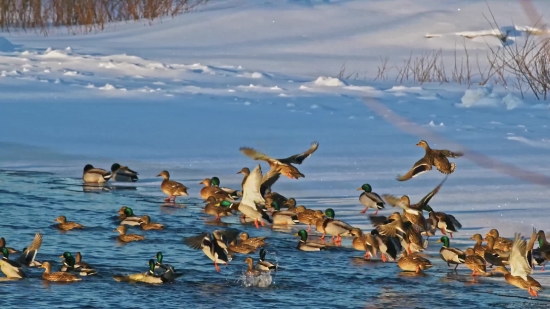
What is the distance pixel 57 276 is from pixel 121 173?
3.94 metres

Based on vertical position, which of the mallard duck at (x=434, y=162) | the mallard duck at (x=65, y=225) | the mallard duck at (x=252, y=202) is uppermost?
the mallard duck at (x=434, y=162)

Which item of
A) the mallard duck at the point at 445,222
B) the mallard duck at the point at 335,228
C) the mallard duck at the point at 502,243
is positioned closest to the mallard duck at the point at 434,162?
the mallard duck at the point at 445,222

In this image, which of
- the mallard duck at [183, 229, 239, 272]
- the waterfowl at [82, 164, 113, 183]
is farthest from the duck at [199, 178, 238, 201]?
the mallard duck at [183, 229, 239, 272]

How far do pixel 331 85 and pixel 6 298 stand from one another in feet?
36.3

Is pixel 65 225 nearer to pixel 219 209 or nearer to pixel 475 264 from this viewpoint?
pixel 219 209

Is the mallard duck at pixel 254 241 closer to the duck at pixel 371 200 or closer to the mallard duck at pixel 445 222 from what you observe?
the duck at pixel 371 200

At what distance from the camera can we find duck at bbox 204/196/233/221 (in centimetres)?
1030

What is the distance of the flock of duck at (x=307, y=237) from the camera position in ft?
25.3

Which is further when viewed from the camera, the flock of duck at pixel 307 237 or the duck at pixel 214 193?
the duck at pixel 214 193

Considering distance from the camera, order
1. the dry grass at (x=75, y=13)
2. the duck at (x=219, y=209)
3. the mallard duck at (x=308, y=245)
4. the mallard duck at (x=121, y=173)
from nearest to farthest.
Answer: the mallard duck at (x=308, y=245)
the duck at (x=219, y=209)
the mallard duck at (x=121, y=173)
the dry grass at (x=75, y=13)

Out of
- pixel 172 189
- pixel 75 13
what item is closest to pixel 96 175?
pixel 172 189

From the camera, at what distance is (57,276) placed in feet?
25.0

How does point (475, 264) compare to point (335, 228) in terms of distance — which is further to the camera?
point (335, 228)

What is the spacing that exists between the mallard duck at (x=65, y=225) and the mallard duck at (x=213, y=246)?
48.2 inches
